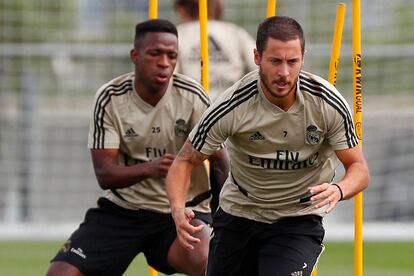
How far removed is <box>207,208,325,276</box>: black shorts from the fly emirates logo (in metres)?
0.32

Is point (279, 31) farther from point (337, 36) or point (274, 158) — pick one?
point (337, 36)

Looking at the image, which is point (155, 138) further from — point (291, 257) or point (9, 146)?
point (9, 146)

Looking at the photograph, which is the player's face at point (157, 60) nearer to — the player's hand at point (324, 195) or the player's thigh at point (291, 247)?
the player's thigh at point (291, 247)

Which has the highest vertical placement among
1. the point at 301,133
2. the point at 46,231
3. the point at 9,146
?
the point at 301,133

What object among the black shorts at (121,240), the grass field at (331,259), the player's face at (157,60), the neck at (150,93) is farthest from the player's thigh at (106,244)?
the grass field at (331,259)

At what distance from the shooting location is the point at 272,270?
24.1ft

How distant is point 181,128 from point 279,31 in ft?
5.40

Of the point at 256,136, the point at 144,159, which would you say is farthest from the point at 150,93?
the point at 256,136

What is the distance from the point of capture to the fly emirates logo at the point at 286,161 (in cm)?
740

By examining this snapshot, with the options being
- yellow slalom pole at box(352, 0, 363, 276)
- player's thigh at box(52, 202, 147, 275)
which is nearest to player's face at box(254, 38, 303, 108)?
yellow slalom pole at box(352, 0, 363, 276)

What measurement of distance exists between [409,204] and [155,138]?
31.1ft

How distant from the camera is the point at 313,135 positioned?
7328 mm

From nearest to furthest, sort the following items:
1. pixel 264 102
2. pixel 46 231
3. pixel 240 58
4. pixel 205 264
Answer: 1. pixel 264 102
2. pixel 205 264
3. pixel 240 58
4. pixel 46 231

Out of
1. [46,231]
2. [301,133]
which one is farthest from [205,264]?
[46,231]
